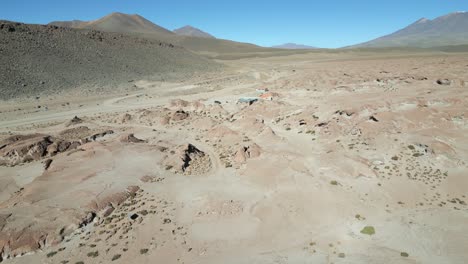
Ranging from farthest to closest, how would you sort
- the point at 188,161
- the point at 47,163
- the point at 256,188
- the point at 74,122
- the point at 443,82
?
the point at 443,82
the point at 74,122
the point at 188,161
the point at 47,163
the point at 256,188

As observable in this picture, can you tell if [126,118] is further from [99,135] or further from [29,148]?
[29,148]

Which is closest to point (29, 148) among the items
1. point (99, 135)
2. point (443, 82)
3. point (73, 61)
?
point (99, 135)

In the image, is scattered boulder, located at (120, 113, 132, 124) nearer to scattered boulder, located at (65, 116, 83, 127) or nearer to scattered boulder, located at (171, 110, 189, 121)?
scattered boulder, located at (65, 116, 83, 127)

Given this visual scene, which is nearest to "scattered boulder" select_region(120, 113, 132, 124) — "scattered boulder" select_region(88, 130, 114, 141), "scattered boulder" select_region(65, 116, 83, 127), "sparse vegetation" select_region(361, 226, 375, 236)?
"scattered boulder" select_region(88, 130, 114, 141)

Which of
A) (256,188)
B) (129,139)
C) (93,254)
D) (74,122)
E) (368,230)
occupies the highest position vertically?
(74,122)

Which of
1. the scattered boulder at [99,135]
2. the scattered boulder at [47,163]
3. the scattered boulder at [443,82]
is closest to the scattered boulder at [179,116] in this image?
the scattered boulder at [99,135]

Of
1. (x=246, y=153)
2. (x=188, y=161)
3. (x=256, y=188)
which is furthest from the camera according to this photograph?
(x=246, y=153)

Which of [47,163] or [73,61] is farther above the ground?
[73,61]

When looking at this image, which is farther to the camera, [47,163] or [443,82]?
[443,82]
